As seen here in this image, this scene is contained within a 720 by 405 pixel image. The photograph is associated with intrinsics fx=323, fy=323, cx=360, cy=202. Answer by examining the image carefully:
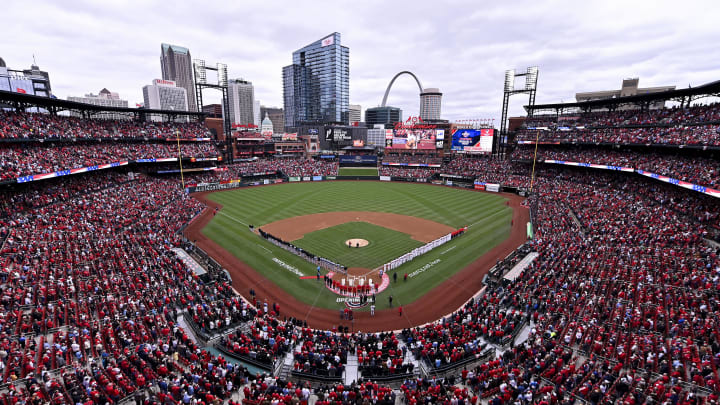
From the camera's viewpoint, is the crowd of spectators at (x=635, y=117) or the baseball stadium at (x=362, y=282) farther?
the crowd of spectators at (x=635, y=117)

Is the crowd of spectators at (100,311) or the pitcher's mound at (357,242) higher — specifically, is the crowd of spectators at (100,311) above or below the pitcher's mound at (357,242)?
above

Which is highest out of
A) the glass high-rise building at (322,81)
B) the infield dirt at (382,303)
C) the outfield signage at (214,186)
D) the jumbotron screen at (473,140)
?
the glass high-rise building at (322,81)

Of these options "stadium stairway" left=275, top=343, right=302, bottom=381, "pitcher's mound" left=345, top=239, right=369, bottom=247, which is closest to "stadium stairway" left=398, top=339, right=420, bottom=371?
"stadium stairway" left=275, top=343, right=302, bottom=381

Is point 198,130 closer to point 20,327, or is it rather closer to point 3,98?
point 3,98

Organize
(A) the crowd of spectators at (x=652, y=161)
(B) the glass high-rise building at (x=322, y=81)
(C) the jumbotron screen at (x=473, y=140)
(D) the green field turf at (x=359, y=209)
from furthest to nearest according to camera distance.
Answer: (B) the glass high-rise building at (x=322, y=81)
(C) the jumbotron screen at (x=473, y=140)
(A) the crowd of spectators at (x=652, y=161)
(D) the green field turf at (x=359, y=209)

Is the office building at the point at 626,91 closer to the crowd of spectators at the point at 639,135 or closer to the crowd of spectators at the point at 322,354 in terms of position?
the crowd of spectators at the point at 639,135

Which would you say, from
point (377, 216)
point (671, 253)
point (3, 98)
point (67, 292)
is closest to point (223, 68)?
point (3, 98)

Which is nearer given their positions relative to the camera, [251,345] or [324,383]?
[324,383]

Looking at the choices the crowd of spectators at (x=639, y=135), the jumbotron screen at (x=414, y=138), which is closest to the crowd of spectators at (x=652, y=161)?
the crowd of spectators at (x=639, y=135)
